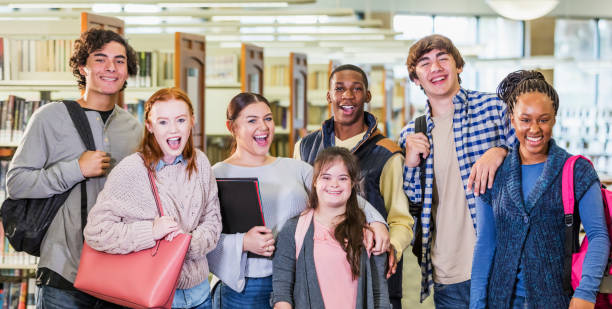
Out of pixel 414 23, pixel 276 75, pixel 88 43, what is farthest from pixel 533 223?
pixel 414 23

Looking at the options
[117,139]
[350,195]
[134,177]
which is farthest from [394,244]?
[117,139]

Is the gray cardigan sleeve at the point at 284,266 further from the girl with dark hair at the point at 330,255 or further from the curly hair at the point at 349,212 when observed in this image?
the curly hair at the point at 349,212

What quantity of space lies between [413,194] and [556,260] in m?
0.60

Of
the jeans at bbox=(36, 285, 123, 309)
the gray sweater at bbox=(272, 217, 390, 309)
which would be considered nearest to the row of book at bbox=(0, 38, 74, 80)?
the jeans at bbox=(36, 285, 123, 309)

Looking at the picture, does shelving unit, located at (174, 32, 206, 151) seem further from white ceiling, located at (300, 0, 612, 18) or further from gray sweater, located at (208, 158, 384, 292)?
white ceiling, located at (300, 0, 612, 18)

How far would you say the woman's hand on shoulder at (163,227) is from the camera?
1.92 meters

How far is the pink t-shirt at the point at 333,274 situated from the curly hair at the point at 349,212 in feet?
0.08

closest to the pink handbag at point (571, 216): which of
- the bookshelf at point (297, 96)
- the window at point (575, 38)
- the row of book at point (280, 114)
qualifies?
the bookshelf at point (297, 96)

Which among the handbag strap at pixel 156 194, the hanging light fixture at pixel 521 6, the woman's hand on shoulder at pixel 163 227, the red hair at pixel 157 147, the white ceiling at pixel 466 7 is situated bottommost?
the woman's hand on shoulder at pixel 163 227

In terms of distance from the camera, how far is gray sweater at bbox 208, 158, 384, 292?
215 centimetres

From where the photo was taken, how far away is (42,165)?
226cm

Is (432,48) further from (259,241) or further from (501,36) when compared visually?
(501,36)

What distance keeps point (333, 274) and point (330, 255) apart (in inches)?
2.5

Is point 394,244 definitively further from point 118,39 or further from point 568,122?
point 568,122
